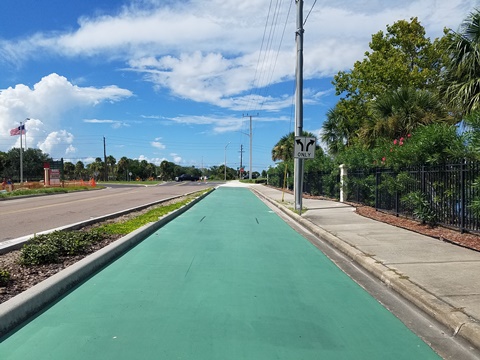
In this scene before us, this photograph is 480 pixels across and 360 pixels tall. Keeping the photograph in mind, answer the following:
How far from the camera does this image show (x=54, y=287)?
529cm

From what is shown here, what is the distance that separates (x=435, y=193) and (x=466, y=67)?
15.5ft

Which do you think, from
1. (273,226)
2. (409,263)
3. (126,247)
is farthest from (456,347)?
(273,226)

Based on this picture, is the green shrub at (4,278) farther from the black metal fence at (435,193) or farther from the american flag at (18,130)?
the american flag at (18,130)

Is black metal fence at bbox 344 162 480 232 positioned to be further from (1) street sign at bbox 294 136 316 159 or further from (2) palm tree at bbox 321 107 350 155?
(2) palm tree at bbox 321 107 350 155

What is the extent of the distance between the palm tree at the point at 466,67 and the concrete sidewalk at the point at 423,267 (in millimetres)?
4658

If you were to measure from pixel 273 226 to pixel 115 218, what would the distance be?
16.9ft

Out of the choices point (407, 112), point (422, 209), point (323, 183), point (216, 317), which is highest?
point (407, 112)

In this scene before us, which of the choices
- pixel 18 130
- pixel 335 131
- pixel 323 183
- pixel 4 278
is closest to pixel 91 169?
pixel 18 130

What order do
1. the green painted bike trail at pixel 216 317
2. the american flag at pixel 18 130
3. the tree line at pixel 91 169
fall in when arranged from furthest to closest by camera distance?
the tree line at pixel 91 169 → the american flag at pixel 18 130 → the green painted bike trail at pixel 216 317

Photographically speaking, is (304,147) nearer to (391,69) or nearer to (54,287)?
(54,287)

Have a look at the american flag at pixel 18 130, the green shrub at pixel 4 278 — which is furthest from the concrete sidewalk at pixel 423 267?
the american flag at pixel 18 130

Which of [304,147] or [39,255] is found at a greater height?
[304,147]

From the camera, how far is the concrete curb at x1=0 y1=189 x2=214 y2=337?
4.34 m

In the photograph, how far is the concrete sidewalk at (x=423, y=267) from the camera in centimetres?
462
